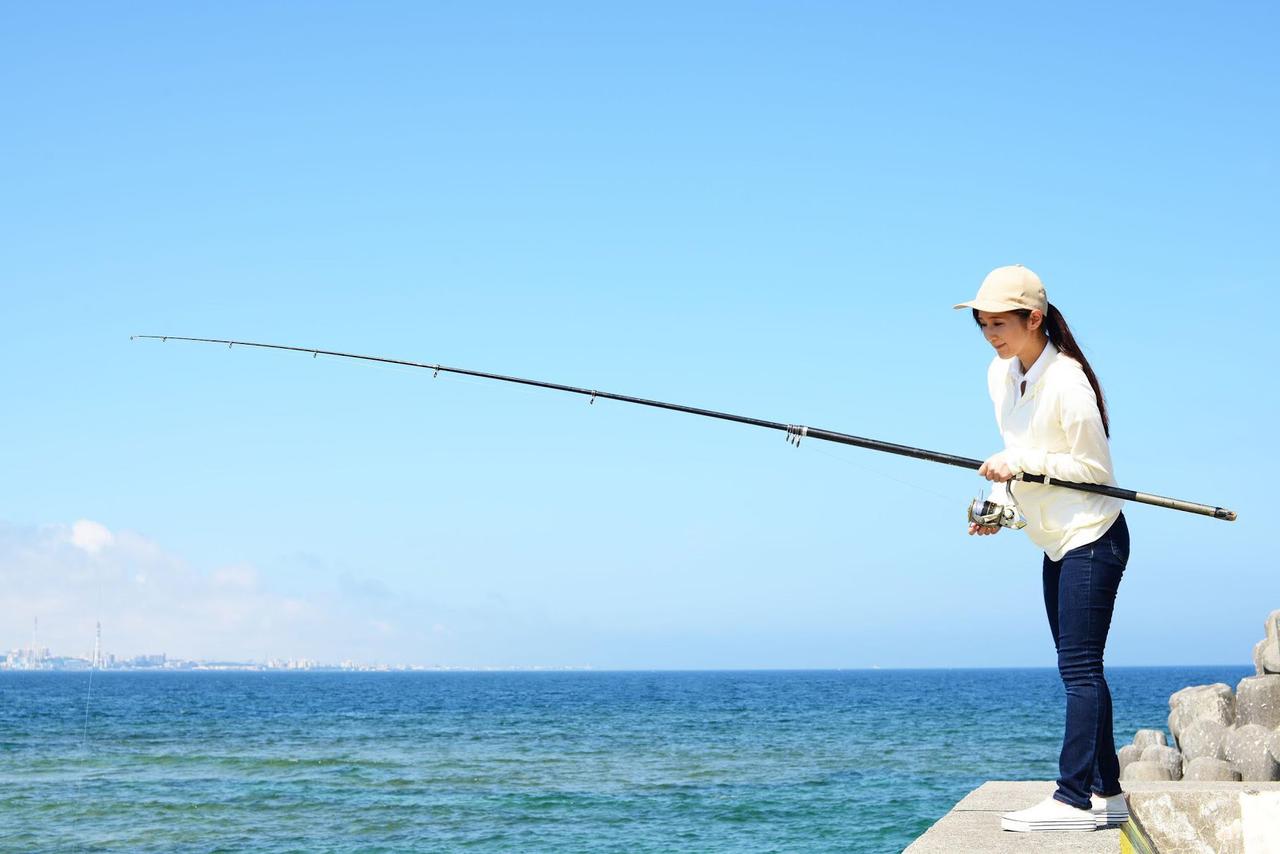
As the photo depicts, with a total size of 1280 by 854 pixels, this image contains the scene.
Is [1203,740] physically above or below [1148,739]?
above

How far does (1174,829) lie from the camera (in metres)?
4.20

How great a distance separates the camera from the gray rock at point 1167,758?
44.0 ft

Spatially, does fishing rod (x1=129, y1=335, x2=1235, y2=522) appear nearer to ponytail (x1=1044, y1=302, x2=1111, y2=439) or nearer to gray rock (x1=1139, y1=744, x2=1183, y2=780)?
ponytail (x1=1044, y1=302, x2=1111, y2=439)

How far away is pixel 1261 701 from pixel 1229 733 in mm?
501

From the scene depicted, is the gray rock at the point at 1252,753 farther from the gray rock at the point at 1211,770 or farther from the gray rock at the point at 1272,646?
the gray rock at the point at 1272,646

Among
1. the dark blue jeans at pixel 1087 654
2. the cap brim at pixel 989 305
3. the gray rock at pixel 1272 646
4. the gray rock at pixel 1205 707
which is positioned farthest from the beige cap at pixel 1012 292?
the gray rock at pixel 1205 707

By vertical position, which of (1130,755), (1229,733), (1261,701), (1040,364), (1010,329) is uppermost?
(1010,329)

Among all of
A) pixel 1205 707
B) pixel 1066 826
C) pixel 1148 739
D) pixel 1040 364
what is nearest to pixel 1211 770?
pixel 1205 707

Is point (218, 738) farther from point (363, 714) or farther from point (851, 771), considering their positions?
point (851, 771)

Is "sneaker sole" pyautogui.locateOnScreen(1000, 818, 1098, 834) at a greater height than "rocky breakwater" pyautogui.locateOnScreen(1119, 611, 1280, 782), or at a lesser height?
greater

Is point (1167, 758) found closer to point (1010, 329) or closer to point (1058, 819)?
point (1058, 819)

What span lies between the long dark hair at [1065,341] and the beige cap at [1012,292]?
0.12 feet

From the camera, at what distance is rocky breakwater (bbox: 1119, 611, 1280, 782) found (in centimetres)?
1216

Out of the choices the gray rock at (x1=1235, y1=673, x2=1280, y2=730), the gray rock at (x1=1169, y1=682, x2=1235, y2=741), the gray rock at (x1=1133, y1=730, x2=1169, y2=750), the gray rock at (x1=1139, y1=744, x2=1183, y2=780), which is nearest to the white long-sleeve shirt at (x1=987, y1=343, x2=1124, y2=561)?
the gray rock at (x1=1235, y1=673, x2=1280, y2=730)
